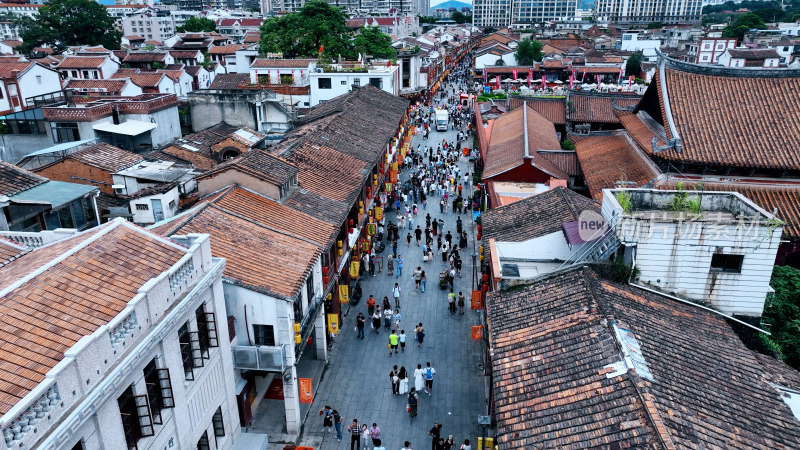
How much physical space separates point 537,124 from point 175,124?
26991mm

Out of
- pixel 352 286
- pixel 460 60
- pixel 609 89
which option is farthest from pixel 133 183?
pixel 460 60

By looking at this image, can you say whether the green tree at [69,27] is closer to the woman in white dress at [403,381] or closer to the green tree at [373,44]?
the green tree at [373,44]

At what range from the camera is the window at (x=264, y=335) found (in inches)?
642

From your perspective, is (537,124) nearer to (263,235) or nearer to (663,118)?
(663,118)

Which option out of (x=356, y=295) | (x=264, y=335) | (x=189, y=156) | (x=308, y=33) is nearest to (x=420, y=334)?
(x=356, y=295)

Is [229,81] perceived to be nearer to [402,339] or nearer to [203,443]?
[402,339]

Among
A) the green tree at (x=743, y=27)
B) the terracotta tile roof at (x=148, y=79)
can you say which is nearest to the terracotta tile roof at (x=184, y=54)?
the terracotta tile roof at (x=148, y=79)

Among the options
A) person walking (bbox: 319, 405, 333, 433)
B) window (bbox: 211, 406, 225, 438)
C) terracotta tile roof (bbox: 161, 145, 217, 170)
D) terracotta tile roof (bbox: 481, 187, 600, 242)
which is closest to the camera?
window (bbox: 211, 406, 225, 438)

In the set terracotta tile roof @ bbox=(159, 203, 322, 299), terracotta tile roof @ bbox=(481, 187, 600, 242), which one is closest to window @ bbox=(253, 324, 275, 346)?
terracotta tile roof @ bbox=(159, 203, 322, 299)

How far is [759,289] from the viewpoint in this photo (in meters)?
14.7

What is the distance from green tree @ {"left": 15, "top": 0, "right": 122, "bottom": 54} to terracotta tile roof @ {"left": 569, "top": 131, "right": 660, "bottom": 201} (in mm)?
85289

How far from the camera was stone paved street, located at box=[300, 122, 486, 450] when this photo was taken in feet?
58.9

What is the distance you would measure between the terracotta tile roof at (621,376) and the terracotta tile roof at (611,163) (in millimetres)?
10676

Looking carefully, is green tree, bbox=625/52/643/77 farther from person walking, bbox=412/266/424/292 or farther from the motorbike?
the motorbike
